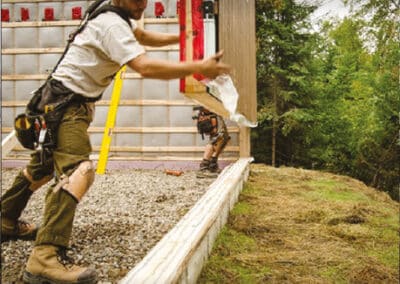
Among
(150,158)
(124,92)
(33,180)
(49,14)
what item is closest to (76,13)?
(49,14)

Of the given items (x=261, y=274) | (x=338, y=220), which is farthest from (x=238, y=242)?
(x=338, y=220)

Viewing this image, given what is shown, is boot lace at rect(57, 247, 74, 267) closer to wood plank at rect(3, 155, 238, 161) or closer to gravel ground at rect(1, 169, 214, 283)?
gravel ground at rect(1, 169, 214, 283)

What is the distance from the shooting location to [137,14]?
6.39 ft

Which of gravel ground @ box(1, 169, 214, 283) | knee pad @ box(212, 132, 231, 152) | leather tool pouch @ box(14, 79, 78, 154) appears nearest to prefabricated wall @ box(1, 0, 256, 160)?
knee pad @ box(212, 132, 231, 152)

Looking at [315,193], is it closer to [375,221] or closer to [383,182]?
[375,221]

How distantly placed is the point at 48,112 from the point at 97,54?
1.07ft

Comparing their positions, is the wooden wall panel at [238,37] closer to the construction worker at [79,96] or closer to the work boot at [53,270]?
the construction worker at [79,96]

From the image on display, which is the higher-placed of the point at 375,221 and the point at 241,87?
the point at 241,87

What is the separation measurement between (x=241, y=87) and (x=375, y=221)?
5.07ft

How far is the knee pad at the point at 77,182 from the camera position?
71.9 inches

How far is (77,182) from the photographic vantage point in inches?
72.2

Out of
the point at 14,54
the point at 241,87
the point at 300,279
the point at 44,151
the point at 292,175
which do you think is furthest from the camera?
the point at 14,54

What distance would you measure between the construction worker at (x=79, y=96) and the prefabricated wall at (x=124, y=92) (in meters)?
4.40

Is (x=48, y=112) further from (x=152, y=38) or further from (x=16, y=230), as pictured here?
(x=16, y=230)
